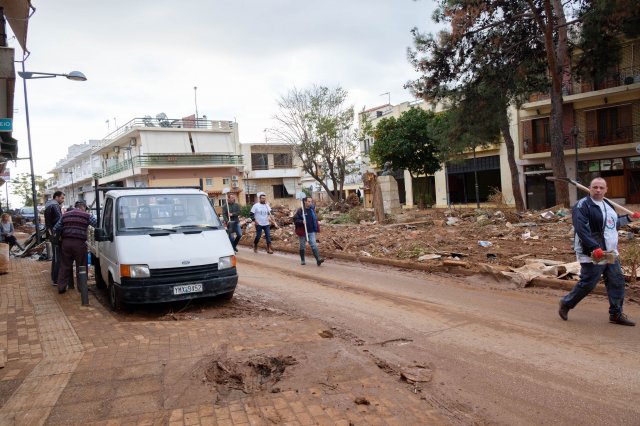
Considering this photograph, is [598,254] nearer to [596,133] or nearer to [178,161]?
[596,133]

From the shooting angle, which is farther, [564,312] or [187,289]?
[187,289]

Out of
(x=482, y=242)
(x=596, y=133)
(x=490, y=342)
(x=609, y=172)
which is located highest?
(x=596, y=133)

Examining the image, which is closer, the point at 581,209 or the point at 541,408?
the point at 541,408

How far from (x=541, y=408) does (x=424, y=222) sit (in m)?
15.3

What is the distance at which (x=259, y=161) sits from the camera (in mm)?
54875

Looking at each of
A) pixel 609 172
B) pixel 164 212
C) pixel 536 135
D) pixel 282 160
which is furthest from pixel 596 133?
pixel 282 160

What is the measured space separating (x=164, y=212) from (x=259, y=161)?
4736 cm

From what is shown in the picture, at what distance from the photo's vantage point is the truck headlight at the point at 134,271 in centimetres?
689

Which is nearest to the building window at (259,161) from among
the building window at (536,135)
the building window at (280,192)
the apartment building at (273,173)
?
the apartment building at (273,173)

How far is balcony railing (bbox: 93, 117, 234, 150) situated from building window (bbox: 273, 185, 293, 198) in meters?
9.83

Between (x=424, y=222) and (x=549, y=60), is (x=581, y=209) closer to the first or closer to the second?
(x=424, y=222)

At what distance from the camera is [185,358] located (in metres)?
4.92

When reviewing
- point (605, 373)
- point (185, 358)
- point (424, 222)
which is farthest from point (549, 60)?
point (185, 358)

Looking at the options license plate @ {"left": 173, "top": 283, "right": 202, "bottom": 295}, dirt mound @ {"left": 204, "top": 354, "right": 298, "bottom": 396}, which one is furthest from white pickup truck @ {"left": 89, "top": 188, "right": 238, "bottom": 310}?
dirt mound @ {"left": 204, "top": 354, "right": 298, "bottom": 396}
